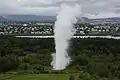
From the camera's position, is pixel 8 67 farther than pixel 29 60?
No

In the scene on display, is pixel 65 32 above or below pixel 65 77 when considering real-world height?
above

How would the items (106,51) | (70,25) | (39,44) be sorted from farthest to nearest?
1. (39,44)
2. (106,51)
3. (70,25)

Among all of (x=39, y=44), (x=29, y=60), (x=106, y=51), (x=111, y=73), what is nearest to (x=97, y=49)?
(x=106, y=51)

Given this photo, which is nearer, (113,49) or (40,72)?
(40,72)

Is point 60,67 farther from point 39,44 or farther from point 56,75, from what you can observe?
point 39,44

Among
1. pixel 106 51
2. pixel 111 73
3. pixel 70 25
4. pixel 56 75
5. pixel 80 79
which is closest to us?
pixel 80 79

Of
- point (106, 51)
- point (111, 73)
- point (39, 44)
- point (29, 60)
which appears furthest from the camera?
point (39, 44)

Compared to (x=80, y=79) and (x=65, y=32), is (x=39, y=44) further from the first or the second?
(x=80, y=79)

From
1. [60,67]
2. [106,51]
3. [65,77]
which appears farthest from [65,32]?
[106,51]

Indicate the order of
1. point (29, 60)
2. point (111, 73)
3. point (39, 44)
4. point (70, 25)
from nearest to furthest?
point (111, 73) < point (70, 25) < point (29, 60) < point (39, 44)
